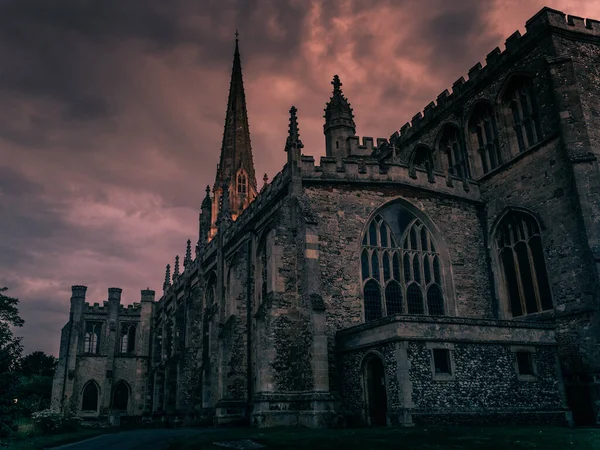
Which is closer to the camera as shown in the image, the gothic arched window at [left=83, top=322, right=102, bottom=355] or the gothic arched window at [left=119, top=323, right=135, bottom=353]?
the gothic arched window at [left=83, top=322, right=102, bottom=355]

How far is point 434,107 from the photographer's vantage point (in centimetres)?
2952

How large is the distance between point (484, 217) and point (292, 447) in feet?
55.5

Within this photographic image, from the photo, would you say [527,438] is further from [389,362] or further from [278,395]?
[278,395]

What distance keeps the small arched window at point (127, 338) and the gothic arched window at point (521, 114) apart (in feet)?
128

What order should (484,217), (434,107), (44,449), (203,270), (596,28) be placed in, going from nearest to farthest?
1. (44,449)
2. (596,28)
3. (484,217)
4. (434,107)
5. (203,270)

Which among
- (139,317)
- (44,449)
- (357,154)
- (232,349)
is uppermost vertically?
(357,154)

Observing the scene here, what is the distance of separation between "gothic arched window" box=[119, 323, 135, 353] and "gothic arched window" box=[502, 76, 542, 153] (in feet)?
128

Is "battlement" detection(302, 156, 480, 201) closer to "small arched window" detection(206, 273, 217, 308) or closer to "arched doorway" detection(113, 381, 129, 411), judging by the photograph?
"small arched window" detection(206, 273, 217, 308)

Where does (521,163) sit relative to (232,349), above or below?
above

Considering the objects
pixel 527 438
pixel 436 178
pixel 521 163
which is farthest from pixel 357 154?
pixel 527 438

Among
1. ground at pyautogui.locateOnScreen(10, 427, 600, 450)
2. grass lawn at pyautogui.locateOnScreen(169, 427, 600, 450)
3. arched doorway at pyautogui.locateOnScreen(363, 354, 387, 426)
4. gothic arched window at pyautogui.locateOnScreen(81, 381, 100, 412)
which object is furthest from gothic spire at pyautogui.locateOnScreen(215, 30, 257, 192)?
grass lawn at pyautogui.locateOnScreen(169, 427, 600, 450)

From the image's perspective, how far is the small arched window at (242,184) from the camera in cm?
5406

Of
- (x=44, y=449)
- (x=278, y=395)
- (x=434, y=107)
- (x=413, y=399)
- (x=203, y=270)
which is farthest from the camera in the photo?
(x=203, y=270)

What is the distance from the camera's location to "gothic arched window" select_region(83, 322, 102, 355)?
48.9m
